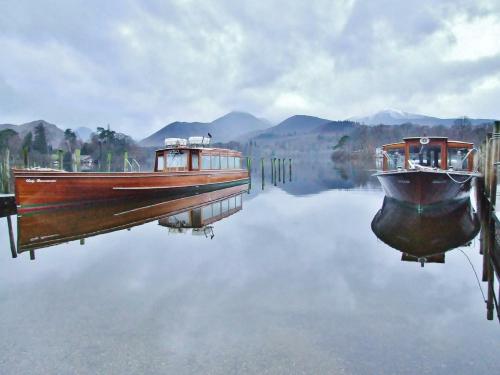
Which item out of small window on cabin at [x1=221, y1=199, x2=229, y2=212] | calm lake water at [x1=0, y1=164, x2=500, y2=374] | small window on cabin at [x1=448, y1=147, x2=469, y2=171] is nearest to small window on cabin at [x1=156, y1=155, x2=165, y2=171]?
small window on cabin at [x1=221, y1=199, x2=229, y2=212]

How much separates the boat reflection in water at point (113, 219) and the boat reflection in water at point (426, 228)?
24.5 feet

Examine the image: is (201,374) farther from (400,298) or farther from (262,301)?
(400,298)

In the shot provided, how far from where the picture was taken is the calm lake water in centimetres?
501

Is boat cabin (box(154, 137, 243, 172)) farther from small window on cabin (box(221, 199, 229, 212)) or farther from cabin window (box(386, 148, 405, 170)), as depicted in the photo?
cabin window (box(386, 148, 405, 170))

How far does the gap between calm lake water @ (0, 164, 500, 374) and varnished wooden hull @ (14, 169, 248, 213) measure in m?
5.26

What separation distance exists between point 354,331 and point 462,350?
164 cm

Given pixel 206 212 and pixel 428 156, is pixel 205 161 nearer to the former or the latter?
pixel 206 212

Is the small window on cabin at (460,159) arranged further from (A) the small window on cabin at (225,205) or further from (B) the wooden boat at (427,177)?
(A) the small window on cabin at (225,205)

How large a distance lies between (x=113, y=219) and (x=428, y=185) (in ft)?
49.3

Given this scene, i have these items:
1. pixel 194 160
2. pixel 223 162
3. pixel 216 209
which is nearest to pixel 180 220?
pixel 216 209

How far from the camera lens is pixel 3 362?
501cm

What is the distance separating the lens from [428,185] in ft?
48.7

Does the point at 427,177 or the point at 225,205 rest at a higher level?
the point at 427,177

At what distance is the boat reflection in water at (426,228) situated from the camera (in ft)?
35.8
